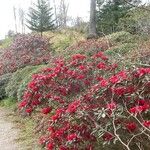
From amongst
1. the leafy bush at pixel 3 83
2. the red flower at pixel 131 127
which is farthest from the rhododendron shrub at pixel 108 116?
the leafy bush at pixel 3 83

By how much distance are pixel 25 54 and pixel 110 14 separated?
7.00m

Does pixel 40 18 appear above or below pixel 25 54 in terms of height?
above

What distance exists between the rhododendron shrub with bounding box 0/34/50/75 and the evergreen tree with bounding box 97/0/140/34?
13.9 ft

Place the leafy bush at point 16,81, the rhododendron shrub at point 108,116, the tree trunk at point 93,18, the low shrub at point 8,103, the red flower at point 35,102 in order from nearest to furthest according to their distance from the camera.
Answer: the rhododendron shrub at point 108,116
the red flower at point 35,102
the leafy bush at point 16,81
the low shrub at point 8,103
the tree trunk at point 93,18

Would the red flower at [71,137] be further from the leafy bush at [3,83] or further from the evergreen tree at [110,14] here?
the evergreen tree at [110,14]

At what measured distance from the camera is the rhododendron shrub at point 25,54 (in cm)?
1692

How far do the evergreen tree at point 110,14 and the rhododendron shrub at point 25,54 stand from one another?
4228 mm

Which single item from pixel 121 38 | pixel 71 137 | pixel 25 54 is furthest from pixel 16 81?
pixel 71 137

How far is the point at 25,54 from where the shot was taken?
18.7 metres

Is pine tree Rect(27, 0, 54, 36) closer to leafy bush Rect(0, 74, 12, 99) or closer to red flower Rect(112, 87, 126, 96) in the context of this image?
leafy bush Rect(0, 74, 12, 99)

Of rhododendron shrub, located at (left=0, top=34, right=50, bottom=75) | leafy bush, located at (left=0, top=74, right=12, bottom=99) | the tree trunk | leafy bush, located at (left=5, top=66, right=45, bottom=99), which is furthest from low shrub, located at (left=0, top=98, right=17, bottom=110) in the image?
the tree trunk

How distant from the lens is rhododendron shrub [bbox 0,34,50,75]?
16922 mm

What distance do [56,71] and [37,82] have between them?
1.40 ft

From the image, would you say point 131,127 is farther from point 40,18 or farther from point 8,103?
point 40,18
